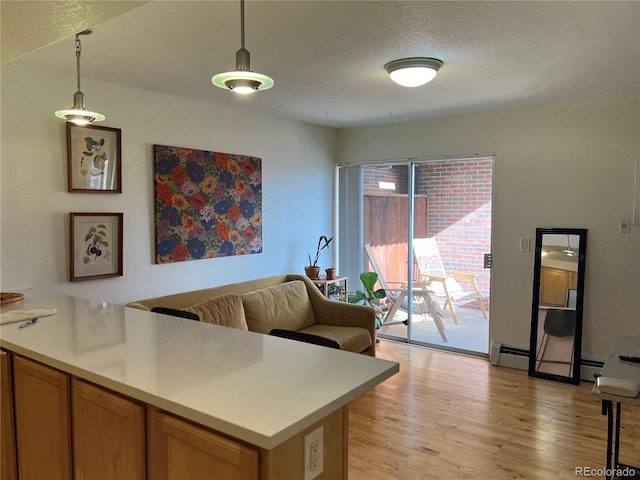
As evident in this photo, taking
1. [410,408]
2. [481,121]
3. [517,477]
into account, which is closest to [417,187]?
[481,121]

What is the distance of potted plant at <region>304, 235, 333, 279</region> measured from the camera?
4797 mm

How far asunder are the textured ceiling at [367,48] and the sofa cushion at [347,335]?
6.29ft

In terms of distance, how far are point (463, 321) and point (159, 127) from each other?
3.61m

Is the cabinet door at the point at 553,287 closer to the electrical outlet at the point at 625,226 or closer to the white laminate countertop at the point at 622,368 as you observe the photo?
the electrical outlet at the point at 625,226

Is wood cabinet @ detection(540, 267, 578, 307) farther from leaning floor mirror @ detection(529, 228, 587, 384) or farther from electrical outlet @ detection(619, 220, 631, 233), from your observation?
electrical outlet @ detection(619, 220, 631, 233)

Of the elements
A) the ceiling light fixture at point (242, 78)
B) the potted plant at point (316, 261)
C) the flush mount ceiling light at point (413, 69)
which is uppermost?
the flush mount ceiling light at point (413, 69)

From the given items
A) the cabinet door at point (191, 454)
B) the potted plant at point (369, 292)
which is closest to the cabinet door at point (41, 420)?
the cabinet door at point (191, 454)

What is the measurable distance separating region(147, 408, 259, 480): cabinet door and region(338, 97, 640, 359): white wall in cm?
379

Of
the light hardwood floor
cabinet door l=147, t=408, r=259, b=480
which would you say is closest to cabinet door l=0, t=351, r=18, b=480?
cabinet door l=147, t=408, r=259, b=480

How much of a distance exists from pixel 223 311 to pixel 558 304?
2.90 metres

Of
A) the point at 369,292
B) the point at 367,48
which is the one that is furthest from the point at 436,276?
the point at 367,48

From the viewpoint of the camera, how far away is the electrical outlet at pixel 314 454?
3.98ft

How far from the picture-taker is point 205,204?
386 cm

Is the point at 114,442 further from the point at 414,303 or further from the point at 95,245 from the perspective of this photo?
the point at 414,303
